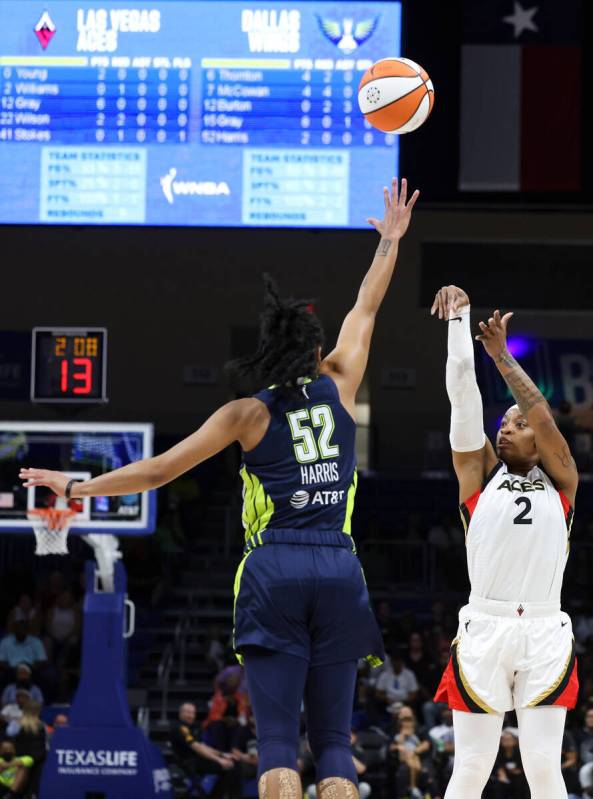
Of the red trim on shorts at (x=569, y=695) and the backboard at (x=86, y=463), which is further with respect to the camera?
the backboard at (x=86, y=463)

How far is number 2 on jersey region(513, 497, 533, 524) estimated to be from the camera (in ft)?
18.0

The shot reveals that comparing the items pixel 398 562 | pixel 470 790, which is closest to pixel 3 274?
pixel 398 562

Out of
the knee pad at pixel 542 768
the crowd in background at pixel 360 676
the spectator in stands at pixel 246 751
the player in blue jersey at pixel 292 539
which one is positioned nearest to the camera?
the player in blue jersey at pixel 292 539

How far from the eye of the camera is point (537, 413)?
550 cm

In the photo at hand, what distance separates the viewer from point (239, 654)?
4.68m

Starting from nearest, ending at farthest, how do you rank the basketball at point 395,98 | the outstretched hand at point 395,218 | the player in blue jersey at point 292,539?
the player in blue jersey at point 292,539 → the outstretched hand at point 395,218 → the basketball at point 395,98

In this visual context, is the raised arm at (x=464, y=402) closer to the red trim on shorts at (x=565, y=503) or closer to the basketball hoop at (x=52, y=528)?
the red trim on shorts at (x=565, y=503)

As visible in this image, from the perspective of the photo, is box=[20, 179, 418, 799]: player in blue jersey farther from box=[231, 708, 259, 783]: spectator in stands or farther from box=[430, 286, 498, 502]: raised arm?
box=[231, 708, 259, 783]: spectator in stands

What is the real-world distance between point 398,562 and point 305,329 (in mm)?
15574

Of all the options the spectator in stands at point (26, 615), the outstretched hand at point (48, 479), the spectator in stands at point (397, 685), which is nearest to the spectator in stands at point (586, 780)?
the spectator in stands at point (397, 685)

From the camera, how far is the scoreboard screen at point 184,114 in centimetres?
1237

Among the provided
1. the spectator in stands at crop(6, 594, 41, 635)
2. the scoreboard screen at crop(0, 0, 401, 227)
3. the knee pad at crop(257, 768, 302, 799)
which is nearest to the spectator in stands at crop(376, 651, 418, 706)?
the spectator in stands at crop(6, 594, 41, 635)

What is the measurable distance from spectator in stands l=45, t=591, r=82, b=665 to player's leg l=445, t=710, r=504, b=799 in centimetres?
1249

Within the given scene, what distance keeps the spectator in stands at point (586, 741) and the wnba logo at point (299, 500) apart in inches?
370
